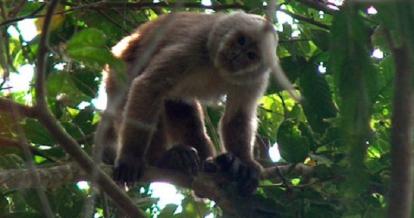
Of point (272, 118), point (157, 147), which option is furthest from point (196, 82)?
point (272, 118)

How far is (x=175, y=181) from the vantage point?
14.6ft

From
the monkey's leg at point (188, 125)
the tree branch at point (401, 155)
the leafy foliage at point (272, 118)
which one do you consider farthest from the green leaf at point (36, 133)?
the tree branch at point (401, 155)

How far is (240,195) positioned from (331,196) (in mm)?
667

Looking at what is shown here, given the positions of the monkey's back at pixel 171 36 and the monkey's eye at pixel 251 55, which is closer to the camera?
the monkey's eye at pixel 251 55

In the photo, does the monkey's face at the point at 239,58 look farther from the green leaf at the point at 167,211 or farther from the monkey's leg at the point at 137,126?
the green leaf at the point at 167,211

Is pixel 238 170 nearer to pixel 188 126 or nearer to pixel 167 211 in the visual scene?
pixel 188 126

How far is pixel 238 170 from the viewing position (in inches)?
197

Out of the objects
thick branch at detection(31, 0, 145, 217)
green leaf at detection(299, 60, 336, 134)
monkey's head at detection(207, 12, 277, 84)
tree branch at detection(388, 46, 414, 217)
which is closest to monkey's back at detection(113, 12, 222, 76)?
monkey's head at detection(207, 12, 277, 84)

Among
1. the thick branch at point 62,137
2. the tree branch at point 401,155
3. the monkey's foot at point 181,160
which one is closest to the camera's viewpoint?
the tree branch at point 401,155

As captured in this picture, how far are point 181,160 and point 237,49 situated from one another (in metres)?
1.10

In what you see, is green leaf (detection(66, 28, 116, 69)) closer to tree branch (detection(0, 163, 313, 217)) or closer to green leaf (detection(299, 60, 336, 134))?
tree branch (detection(0, 163, 313, 217))

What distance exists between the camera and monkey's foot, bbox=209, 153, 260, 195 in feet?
15.7

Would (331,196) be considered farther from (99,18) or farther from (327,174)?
(99,18)

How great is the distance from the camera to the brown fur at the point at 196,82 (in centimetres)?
521
